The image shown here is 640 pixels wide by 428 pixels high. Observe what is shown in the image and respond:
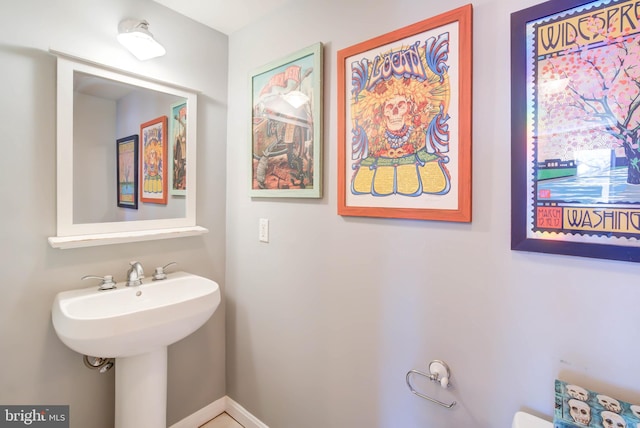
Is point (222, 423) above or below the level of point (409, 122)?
below

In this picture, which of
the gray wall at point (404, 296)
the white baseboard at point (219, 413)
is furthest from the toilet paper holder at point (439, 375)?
the white baseboard at point (219, 413)

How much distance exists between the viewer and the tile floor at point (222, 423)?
1771 mm

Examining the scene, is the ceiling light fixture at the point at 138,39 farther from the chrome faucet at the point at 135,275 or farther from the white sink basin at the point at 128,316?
the white sink basin at the point at 128,316

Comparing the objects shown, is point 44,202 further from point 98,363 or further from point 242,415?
point 242,415

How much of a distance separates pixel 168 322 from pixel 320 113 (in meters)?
1.09

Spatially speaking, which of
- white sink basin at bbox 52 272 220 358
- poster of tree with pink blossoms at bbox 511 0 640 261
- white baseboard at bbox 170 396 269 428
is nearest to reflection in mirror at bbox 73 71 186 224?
white sink basin at bbox 52 272 220 358

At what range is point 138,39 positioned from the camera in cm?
137

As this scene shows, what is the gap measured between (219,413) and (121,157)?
162 cm

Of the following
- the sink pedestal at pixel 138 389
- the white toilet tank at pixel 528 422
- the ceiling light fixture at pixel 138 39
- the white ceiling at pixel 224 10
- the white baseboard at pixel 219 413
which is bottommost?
the white baseboard at pixel 219 413

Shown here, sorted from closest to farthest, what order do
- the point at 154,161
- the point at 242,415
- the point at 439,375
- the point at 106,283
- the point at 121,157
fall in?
the point at 439,375 → the point at 106,283 → the point at 121,157 → the point at 154,161 → the point at 242,415

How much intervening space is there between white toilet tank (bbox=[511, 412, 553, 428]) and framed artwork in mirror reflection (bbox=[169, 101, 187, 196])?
5.61ft

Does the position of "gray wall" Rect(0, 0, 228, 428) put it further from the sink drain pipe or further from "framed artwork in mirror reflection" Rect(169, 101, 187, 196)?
"framed artwork in mirror reflection" Rect(169, 101, 187, 196)

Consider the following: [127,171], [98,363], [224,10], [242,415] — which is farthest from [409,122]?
[242,415]

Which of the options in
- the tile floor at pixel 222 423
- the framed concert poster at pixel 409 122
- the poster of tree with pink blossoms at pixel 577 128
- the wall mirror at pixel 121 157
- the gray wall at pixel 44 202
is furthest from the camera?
the tile floor at pixel 222 423
